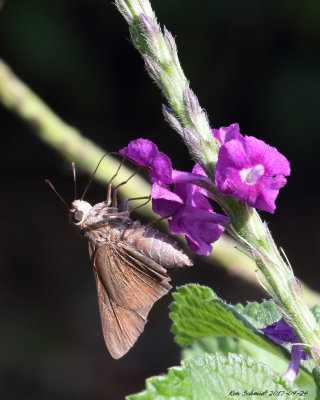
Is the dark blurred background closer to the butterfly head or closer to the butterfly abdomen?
the butterfly head

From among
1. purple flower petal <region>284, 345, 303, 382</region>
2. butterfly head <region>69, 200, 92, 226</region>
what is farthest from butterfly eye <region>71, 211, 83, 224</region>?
purple flower petal <region>284, 345, 303, 382</region>

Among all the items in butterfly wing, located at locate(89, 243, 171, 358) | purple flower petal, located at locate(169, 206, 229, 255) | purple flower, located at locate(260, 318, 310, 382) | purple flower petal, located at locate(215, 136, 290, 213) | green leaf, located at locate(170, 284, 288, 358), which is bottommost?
butterfly wing, located at locate(89, 243, 171, 358)

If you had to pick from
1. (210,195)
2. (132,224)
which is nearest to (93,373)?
(132,224)

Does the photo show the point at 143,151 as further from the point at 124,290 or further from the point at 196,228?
the point at 124,290

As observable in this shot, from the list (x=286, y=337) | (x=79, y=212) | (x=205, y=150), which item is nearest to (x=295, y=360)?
(x=286, y=337)

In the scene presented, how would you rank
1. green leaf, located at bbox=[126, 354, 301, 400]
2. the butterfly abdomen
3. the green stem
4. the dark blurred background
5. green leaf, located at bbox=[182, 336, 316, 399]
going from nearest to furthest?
1. green leaf, located at bbox=[126, 354, 301, 400]
2. the butterfly abdomen
3. green leaf, located at bbox=[182, 336, 316, 399]
4. the green stem
5. the dark blurred background

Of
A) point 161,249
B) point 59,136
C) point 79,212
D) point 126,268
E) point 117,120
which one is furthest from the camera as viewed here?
point 117,120
